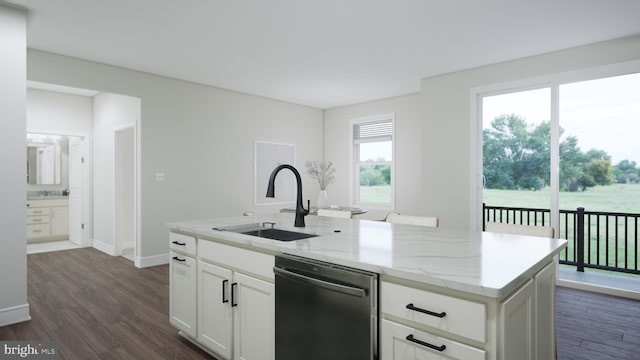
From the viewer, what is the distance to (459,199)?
4.78m

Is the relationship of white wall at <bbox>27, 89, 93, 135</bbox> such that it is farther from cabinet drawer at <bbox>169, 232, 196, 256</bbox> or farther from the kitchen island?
the kitchen island

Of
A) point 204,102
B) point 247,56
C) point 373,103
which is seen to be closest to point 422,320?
point 247,56

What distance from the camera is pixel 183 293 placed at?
260 cm

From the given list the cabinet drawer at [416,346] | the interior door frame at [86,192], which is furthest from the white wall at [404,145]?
the interior door frame at [86,192]

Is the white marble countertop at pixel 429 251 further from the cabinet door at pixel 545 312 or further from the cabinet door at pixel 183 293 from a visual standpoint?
the cabinet door at pixel 183 293

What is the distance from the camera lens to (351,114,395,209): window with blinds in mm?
6602

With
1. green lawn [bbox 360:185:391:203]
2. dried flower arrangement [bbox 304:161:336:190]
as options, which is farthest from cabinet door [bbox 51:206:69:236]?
green lawn [bbox 360:185:391:203]

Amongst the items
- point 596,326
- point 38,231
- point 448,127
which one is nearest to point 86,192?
point 38,231

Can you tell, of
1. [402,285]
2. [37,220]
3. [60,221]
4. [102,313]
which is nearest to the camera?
[402,285]

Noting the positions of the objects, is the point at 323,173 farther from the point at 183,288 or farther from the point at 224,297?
the point at 224,297

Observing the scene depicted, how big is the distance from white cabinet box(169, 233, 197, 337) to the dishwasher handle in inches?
38.8

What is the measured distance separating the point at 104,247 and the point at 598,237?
23.9 feet

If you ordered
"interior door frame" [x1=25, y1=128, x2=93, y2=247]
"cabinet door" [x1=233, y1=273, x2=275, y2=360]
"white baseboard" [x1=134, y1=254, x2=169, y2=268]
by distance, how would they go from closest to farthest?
1. "cabinet door" [x1=233, y1=273, x2=275, y2=360]
2. "white baseboard" [x1=134, y1=254, x2=169, y2=268]
3. "interior door frame" [x1=25, y1=128, x2=93, y2=247]

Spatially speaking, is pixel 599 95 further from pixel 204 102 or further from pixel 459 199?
pixel 204 102
